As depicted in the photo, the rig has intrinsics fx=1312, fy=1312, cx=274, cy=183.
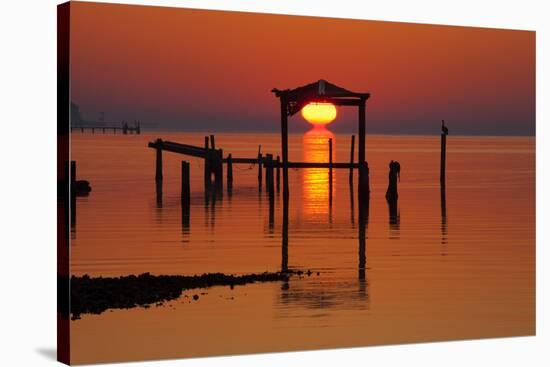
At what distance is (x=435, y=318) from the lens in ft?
41.7

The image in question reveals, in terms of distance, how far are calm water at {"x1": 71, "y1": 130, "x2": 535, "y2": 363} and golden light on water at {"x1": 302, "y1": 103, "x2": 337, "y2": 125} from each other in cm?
29

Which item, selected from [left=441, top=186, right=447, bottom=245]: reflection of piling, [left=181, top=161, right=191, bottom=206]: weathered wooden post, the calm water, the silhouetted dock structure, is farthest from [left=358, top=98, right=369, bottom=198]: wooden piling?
the silhouetted dock structure

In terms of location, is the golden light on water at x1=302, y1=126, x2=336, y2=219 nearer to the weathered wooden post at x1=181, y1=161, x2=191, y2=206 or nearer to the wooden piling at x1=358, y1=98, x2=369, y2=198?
the wooden piling at x1=358, y1=98, x2=369, y2=198

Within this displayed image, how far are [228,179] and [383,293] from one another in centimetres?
688

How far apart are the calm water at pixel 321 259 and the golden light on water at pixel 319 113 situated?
292 millimetres

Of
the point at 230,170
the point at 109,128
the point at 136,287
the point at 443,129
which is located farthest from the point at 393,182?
the point at 136,287

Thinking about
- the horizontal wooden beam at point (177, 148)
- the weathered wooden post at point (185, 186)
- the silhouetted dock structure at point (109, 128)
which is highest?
the silhouetted dock structure at point (109, 128)

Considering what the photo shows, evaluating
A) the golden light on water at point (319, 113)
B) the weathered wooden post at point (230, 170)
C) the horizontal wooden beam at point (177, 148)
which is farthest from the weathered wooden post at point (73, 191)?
the weathered wooden post at point (230, 170)

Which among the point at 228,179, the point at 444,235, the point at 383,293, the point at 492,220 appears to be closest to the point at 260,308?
the point at 383,293

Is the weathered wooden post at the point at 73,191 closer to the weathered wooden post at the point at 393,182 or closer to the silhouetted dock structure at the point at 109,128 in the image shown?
the silhouetted dock structure at the point at 109,128

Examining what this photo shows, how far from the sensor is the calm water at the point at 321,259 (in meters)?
11.6

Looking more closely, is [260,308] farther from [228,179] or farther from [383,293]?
[228,179]

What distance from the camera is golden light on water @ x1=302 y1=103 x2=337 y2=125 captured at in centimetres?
1408

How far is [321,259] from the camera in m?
13.7
